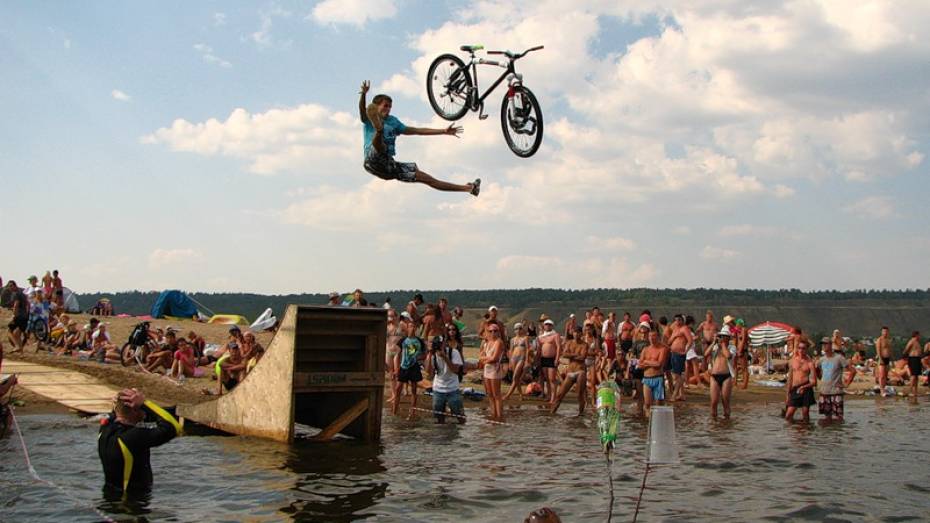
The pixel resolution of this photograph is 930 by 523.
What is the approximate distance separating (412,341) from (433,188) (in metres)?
4.43

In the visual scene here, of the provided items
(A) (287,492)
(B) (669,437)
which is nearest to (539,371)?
(A) (287,492)

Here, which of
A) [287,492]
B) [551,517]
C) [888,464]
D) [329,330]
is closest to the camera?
[551,517]

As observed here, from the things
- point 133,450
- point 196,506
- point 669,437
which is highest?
point 669,437

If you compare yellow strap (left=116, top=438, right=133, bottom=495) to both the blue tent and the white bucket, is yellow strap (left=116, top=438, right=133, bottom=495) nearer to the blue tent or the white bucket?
the white bucket

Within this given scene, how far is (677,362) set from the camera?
1978 centimetres

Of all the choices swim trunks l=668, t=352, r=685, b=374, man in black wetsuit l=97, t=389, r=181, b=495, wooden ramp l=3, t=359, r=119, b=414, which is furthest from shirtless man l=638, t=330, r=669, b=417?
man in black wetsuit l=97, t=389, r=181, b=495

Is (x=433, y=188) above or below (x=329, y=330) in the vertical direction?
above

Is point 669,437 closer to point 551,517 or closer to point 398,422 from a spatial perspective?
point 551,517

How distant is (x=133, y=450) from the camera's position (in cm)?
910

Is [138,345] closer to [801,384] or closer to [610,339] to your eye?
[610,339]

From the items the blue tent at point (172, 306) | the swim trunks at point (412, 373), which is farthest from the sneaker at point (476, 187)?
the blue tent at point (172, 306)

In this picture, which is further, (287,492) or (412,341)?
(412,341)

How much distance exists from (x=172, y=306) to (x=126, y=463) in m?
30.0

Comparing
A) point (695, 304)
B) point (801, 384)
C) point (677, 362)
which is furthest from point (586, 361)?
point (695, 304)
